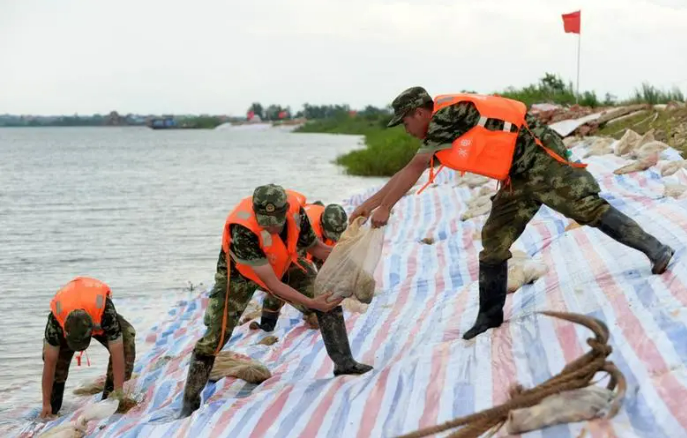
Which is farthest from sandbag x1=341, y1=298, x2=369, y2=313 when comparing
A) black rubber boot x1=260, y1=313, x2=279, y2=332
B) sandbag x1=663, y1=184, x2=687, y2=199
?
sandbag x1=663, y1=184, x2=687, y2=199

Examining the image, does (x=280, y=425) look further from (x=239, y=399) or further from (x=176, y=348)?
(x=176, y=348)

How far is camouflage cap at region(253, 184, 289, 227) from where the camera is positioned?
168 inches

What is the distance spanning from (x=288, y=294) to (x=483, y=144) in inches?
50.5

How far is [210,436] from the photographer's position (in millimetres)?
4000

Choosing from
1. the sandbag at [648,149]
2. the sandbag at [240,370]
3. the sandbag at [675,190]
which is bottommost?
the sandbag at [240,370]

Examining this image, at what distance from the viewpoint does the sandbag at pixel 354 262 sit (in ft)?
14.4

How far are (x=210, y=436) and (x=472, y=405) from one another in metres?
1.27

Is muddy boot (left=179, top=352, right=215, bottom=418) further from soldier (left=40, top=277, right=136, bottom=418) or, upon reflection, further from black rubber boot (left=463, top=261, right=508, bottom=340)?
black rubber boot (left=463, top=261, right=508, bottom=340)

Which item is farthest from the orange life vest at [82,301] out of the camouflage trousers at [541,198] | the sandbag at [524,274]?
the sandbag at [524,274]

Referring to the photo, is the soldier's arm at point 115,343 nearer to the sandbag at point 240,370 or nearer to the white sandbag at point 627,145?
the sandbag at point 240,370

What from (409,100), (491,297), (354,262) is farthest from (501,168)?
(354,262)

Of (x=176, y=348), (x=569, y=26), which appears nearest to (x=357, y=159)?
(x=569, y=26)

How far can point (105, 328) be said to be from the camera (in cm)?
525

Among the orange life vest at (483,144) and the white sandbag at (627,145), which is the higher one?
the orange life vest at (483,144)
